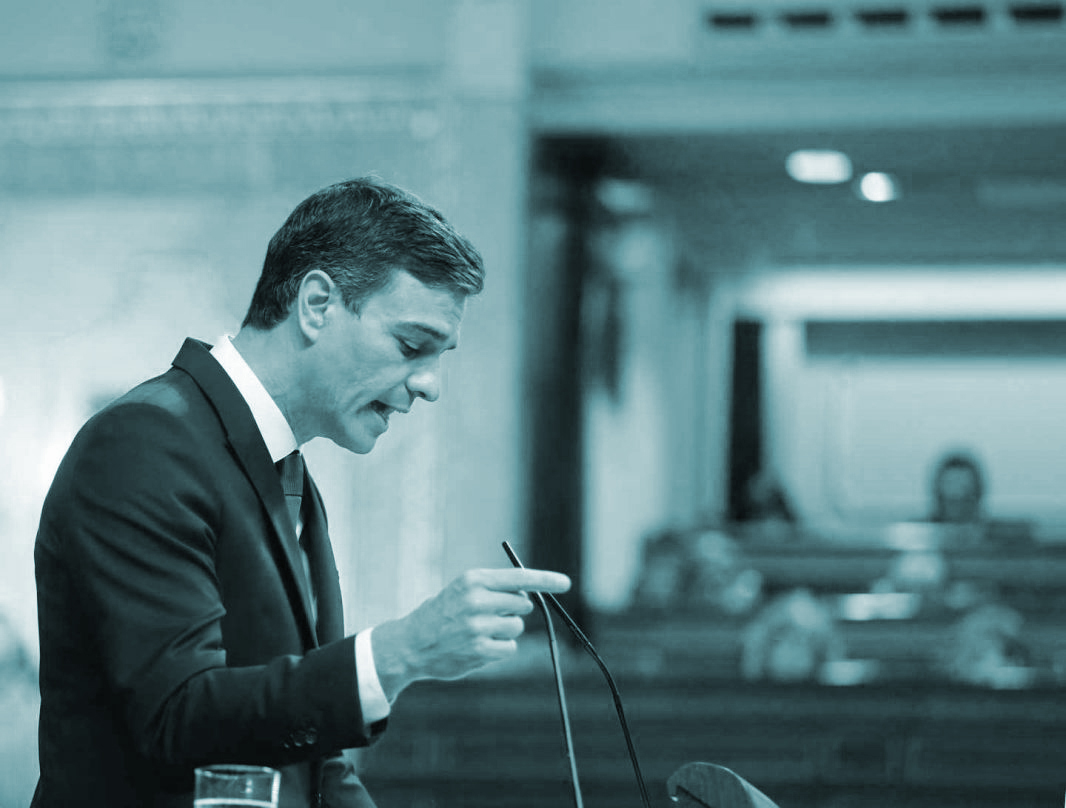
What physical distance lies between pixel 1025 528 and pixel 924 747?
4666 millimetres

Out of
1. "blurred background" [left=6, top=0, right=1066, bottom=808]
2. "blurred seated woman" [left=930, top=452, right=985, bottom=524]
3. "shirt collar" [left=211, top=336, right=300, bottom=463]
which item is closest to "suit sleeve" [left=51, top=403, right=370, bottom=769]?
"shirt collar" [left=211, top=336, right=300, bottom=463]

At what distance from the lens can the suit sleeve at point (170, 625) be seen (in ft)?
3.59

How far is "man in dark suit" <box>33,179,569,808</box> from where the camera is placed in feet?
3.59

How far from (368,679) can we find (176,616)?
0.49 ft

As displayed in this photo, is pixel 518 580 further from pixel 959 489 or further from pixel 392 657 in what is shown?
pixel 959 489

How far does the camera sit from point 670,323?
11.2 meters

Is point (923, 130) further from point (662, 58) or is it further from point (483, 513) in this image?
point (483, 513)

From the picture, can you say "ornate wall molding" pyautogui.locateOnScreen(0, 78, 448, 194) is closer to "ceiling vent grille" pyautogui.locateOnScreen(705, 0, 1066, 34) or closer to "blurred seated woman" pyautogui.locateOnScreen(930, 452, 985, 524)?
"ceiling vent grille" pyautogui.locateOnScreen(705, 0, 1066, 34)

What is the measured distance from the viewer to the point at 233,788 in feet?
3.17

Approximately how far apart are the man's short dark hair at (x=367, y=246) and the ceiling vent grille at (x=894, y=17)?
536cm

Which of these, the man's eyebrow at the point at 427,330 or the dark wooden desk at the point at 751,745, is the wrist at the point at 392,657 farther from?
the dark wooden desk at the point at 751,745

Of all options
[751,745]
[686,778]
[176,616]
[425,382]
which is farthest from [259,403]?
[751,745]

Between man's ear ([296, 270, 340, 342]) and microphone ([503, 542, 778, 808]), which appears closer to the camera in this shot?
microphone ([503, 542, 778, 808])

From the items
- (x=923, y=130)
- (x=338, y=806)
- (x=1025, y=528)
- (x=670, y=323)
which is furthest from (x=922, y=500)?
(x=338, y=806)
